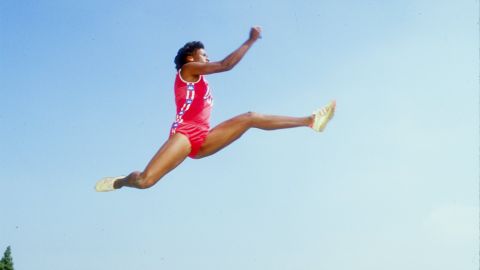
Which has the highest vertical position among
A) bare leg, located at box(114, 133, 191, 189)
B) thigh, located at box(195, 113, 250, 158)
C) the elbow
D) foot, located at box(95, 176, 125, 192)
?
the elbow

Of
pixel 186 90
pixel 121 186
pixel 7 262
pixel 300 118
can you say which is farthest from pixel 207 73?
pixel 7 262

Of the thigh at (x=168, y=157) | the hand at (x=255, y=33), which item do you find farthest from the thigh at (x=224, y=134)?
the hand at (x=255, y=33)

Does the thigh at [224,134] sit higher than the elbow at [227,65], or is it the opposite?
the elbow at [227,65]

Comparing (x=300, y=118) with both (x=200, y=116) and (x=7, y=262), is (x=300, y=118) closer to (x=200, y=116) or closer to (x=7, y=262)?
(x=200, y=116)

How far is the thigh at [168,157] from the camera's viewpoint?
324 inches

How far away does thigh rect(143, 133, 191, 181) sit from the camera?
27.0ft

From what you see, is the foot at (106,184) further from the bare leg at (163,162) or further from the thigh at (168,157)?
the thigh at (168,157)

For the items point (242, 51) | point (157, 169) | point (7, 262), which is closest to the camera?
point (242, 51)

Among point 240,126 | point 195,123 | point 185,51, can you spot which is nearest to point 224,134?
point 240,126

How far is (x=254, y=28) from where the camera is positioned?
762 centimetres

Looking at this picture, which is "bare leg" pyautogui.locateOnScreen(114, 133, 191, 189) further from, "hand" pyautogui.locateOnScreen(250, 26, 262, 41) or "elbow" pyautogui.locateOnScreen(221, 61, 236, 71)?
"hand" pyautogui.locateOnScreen(250, 26, 262, 41)

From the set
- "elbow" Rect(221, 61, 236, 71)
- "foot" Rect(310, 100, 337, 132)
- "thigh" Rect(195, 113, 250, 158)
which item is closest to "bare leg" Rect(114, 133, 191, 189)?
"thigh" Rect(195, 113, 250, 158)

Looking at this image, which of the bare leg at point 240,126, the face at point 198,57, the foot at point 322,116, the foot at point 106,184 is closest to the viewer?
the bare leg at point 240,126

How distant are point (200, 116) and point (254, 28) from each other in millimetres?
1926
